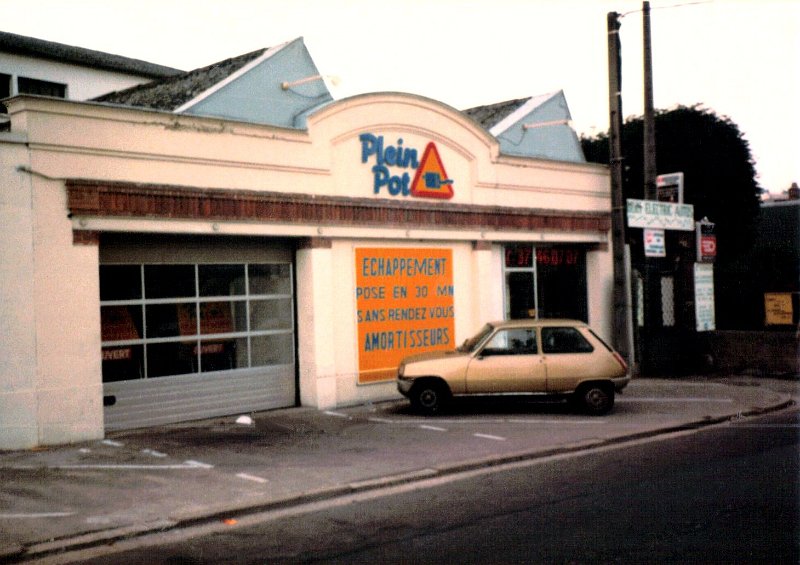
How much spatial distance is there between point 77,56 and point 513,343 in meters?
21.5

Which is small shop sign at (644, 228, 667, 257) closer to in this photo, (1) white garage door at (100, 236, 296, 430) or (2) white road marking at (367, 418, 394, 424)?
(2) white road marking at (367, 418, 394, 424)

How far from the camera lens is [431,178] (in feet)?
54.5

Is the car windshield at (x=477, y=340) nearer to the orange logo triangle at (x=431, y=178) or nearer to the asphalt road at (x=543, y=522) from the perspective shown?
the orange logo triangle at (x=431, y=178)

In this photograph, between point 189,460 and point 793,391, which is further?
Result: point 793,391

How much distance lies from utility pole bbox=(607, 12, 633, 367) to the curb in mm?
4601

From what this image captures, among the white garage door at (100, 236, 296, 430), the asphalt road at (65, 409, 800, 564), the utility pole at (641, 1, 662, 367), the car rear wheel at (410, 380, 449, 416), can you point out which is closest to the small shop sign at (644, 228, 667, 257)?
the utility pole at (641, 1, 662, 367)

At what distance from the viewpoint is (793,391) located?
16609mm

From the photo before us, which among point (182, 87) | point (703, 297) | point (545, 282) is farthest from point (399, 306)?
point (182, 87)

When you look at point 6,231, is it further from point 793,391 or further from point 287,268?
point 793,391

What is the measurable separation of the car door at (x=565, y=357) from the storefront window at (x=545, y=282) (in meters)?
4.28

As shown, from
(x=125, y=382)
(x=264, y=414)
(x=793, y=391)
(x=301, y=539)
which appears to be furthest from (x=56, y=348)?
(x=793, y=391)

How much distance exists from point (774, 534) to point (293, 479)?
4.89 m

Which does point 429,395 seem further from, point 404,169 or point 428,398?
point 404,169

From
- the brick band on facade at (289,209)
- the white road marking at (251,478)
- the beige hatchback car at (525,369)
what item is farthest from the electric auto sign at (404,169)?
the white road marking at (251,478)
